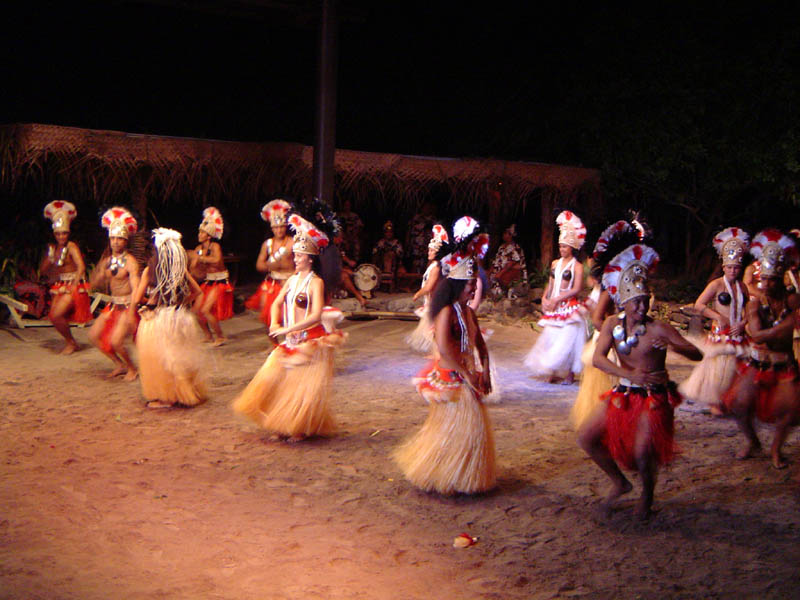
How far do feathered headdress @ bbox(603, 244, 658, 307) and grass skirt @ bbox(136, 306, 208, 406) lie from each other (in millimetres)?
3738

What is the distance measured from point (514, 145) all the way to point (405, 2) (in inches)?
222

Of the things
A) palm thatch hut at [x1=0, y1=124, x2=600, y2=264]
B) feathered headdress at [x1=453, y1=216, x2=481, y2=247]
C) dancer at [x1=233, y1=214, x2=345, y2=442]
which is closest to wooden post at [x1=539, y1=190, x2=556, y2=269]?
palm thatch hut at [x1=0, y1=124, x2=600, y2=264]

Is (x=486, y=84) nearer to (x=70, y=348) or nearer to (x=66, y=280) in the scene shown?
(x=66, y=280)

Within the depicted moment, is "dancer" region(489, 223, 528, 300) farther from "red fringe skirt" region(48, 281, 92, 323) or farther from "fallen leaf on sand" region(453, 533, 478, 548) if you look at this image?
"fallen leaf on sand" region(453, 533, 478, 548)

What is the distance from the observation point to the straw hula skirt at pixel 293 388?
18.8 ft

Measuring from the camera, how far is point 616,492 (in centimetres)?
448

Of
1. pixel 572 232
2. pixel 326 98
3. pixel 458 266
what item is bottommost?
pixel 458 266

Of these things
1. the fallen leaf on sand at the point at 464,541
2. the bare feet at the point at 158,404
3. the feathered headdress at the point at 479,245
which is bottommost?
the fallen leaf on sand at the point at 464,541

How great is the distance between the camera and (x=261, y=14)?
13.2 metres

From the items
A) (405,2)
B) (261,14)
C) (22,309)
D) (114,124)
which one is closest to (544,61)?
(405,2)

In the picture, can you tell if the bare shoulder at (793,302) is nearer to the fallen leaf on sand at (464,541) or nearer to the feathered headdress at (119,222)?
the fallen leaf on sand at (464,541)

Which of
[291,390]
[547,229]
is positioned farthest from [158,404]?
[547,229]

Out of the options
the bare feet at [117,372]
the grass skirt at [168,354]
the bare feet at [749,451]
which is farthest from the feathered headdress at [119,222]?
the bare feet at [749,451]

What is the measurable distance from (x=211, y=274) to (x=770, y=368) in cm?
710
